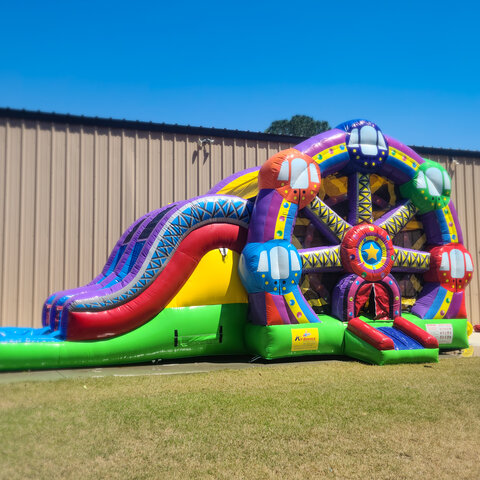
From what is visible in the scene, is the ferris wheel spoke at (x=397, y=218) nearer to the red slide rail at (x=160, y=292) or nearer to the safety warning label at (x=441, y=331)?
the safety warning label at (x=441, y=331)

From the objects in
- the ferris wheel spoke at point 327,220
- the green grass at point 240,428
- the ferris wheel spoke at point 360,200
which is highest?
the ferris wheel spoke at point 360,200

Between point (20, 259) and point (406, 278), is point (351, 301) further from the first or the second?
point (20, 259)

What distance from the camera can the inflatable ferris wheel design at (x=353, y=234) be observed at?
22.9ft

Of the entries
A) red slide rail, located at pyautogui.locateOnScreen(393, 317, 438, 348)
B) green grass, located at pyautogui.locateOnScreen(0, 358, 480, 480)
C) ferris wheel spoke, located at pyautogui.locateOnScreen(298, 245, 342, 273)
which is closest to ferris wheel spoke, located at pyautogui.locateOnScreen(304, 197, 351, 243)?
ferris wheel spoke, located at pyautogui.locateOnScreen(298, 245, 342, 273)

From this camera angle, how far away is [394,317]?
7848 mm

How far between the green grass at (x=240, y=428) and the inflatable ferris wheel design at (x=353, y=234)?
1.66m

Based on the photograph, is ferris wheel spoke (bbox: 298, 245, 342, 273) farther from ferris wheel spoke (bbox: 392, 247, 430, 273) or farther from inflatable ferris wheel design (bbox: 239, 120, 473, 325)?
ferris wheel spoke (bbox: 392, 247, 430, 273)

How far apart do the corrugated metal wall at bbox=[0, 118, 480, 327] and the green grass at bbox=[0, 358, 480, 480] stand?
4586 mm

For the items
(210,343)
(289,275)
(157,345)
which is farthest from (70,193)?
(289,275)

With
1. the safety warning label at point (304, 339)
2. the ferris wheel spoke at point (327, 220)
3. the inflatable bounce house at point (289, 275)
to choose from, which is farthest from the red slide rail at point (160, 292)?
the safety warning label at point (304, 339)

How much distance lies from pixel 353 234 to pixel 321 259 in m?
0.64

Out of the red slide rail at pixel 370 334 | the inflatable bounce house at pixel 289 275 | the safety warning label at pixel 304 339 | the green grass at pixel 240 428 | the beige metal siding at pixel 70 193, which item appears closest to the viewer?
the green grass at pixel 240 428

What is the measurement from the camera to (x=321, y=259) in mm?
7492

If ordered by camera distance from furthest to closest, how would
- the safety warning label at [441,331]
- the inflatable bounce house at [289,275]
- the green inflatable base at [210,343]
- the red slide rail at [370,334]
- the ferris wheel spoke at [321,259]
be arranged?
the safety warning label at [441,331] → the ferris wheel spoke at [321,259] → the red slide rail at [370,334] → the inflatable bounce house at [289,275] → the green inflatable base at [210,343]
